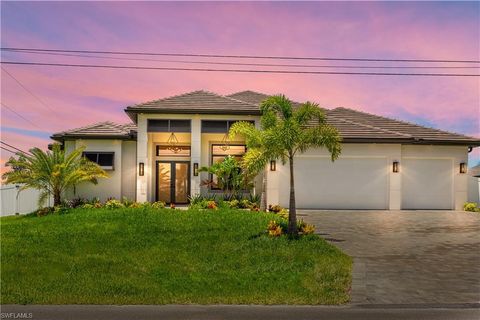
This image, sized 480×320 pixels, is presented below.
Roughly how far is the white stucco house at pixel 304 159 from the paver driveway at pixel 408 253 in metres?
2.45

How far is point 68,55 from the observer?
2247 centimetres

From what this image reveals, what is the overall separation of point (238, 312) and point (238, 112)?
51.5 feet

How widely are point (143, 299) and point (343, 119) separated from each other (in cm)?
1974

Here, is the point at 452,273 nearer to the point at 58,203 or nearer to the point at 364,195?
the point at 364,195

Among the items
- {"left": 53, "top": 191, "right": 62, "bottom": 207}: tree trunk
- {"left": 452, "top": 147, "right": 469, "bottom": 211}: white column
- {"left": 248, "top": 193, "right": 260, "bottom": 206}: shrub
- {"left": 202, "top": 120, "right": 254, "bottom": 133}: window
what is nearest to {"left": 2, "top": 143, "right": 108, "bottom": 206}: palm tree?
{"left": 53, "top": 191, "right": 62, "bottom": 207}: tree trunk

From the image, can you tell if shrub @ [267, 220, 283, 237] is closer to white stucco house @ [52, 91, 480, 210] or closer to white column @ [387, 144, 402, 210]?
white stucco house @ [52, 91, 480, 210]

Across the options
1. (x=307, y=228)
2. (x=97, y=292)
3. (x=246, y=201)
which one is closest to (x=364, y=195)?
(x=246, y=201)

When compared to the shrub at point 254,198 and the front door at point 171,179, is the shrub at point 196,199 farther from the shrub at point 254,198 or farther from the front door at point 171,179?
the shrub at point 254,198

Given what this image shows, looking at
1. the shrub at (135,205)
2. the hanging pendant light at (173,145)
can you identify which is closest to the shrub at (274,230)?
the shrub at (135,205)

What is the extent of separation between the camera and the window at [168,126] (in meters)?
22.7

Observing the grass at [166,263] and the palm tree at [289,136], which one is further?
the palm tree at [289,136]

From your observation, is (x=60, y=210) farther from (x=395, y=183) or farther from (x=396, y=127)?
(x=396, y=127)

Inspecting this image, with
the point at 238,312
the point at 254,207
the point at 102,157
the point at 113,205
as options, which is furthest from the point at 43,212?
the point at 238,312

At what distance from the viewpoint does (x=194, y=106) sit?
22.7m
